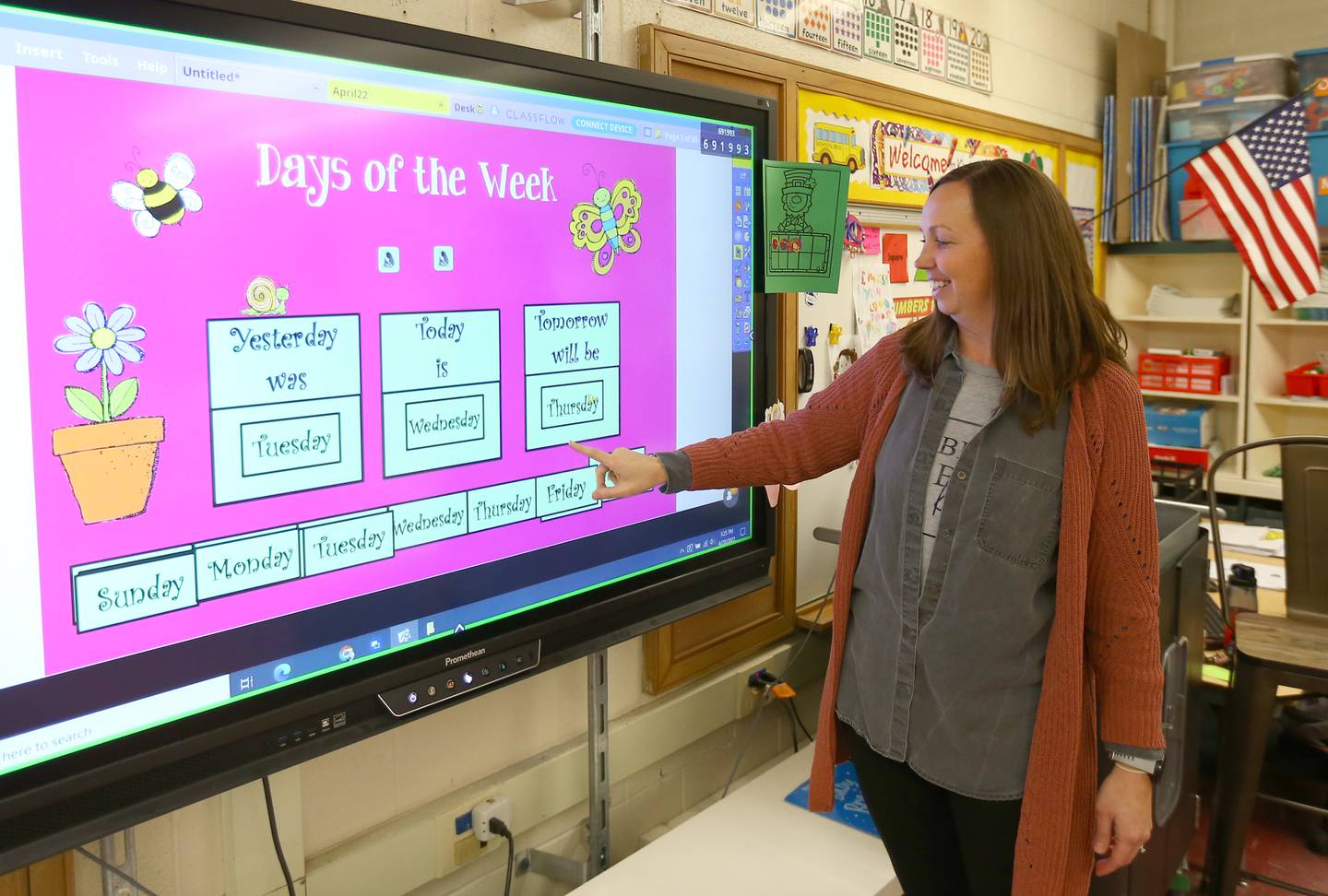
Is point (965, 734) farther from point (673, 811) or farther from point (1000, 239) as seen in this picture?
point (673, 811)

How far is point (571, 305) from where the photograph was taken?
171cm

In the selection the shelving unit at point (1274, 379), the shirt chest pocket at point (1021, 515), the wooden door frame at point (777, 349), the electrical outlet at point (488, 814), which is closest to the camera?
the shirt chest pocket at point (1021, 515)

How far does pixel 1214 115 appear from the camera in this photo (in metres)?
3.88

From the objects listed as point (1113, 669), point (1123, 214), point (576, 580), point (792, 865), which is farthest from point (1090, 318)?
point (1123, 214)

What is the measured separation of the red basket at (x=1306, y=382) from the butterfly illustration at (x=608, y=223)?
315 centimetres

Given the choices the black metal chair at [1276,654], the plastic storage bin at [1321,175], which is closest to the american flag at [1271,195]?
the plastic storage bin at [1321,175]

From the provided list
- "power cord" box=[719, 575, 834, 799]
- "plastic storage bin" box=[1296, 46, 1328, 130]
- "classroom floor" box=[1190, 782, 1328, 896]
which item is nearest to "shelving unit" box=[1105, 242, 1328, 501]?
"plastic storage bin" box=[1296, 46, 1328, 130]

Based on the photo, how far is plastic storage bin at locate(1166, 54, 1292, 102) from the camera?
3.75m

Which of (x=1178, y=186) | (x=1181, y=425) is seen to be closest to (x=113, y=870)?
(x=1181, y=425)

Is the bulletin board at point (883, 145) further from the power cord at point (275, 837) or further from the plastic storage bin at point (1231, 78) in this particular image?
the power cord at point (275, 837)

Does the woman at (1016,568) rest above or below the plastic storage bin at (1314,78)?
below

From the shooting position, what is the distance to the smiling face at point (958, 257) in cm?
141

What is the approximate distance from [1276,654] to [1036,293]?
3.98 feet

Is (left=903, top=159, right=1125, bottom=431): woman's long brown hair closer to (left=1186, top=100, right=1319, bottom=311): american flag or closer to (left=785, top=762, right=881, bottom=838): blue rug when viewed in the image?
(left=785, top=762, right=881, bottom=838): blue rug
